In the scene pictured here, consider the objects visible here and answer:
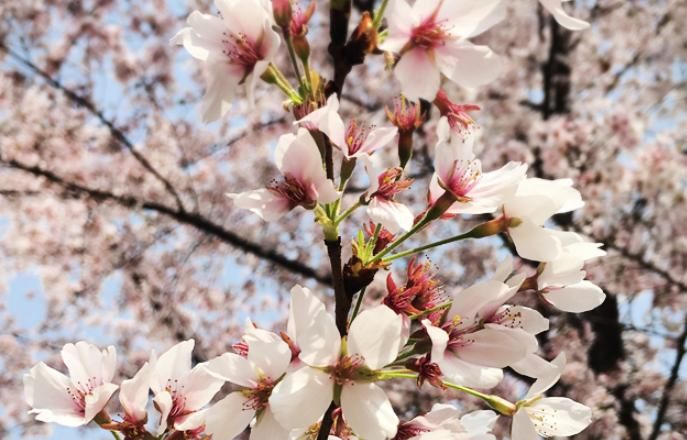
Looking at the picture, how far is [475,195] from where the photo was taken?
3.38 feet

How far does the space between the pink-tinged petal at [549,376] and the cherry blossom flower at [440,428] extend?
0.34 ft

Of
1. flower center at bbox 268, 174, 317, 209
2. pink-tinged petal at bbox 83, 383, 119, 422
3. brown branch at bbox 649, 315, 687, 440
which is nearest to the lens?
flower center at bbox 268, 174, 317, 209

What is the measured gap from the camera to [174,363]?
1145 mm

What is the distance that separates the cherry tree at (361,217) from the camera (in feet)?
3.12

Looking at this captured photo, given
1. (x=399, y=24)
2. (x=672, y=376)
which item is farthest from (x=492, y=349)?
(x=672, y=376)

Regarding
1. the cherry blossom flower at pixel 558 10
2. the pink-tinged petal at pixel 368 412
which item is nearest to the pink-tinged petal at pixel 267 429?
the pink-tinged petal at pixel 368 412

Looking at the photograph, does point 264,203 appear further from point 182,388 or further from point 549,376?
point 549,376

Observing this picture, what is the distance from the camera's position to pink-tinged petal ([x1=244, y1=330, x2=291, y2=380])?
918 mm

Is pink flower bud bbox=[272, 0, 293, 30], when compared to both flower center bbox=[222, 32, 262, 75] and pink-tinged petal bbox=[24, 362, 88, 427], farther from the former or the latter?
pink-tinged petal bbox=[24, 362, 88, 427]

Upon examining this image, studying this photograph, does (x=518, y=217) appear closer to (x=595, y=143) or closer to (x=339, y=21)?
(x=339, y=21)

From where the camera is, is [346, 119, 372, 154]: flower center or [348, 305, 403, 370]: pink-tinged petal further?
[346, 119, 372, 154]: flower center

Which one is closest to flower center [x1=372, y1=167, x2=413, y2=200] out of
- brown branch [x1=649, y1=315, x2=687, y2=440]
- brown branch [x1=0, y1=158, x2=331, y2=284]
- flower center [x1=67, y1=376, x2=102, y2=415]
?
flower center [x1=67, y1=376, x2=102, y2=415]

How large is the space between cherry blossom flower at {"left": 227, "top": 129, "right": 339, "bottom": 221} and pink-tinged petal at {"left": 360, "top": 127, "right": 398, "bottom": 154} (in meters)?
0.09

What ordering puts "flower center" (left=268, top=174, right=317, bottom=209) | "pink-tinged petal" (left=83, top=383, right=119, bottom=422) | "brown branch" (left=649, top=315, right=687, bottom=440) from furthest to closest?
1. "brown branch" (left=649, top=315, right=687, bottom=440)
2. "pink-tinged petal" (left=83, top=383, right=119, bottom=422)
3. "flower center" (left=268, top=174, right=317, bottom=209)
